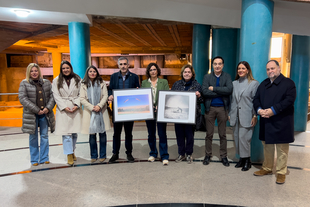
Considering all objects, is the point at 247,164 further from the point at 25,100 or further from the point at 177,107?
the point at 25,100

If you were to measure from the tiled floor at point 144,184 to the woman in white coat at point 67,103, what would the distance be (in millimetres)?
591

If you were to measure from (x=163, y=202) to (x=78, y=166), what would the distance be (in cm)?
170

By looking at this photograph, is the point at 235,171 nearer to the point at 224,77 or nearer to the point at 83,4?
the point at 224,77

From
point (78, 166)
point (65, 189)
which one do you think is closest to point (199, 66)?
point (78, 166)

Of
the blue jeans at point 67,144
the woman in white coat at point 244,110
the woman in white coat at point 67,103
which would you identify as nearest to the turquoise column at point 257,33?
the woman in white coat at point 244,110

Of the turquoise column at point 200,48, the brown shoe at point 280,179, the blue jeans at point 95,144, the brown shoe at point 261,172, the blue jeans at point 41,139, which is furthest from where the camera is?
the turquoise column at point 200,48

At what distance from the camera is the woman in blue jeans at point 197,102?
3.29 meters

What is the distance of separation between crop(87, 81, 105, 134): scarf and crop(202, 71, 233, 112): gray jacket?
5.53 feet

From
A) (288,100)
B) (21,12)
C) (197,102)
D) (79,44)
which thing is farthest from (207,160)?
(21,12)

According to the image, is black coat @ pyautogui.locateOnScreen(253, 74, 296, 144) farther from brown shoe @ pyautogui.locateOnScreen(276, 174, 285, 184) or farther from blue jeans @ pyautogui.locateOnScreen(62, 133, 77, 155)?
blue jeans @ pyautogui.locateOnScreen(62, 133, 77, 155)

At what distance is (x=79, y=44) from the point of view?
5.45m

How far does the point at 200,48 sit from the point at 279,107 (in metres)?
3.83

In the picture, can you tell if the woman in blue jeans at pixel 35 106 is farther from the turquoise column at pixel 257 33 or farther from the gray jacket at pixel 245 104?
the turquoise column at pixel 257 33

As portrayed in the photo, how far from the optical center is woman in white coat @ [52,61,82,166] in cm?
334
